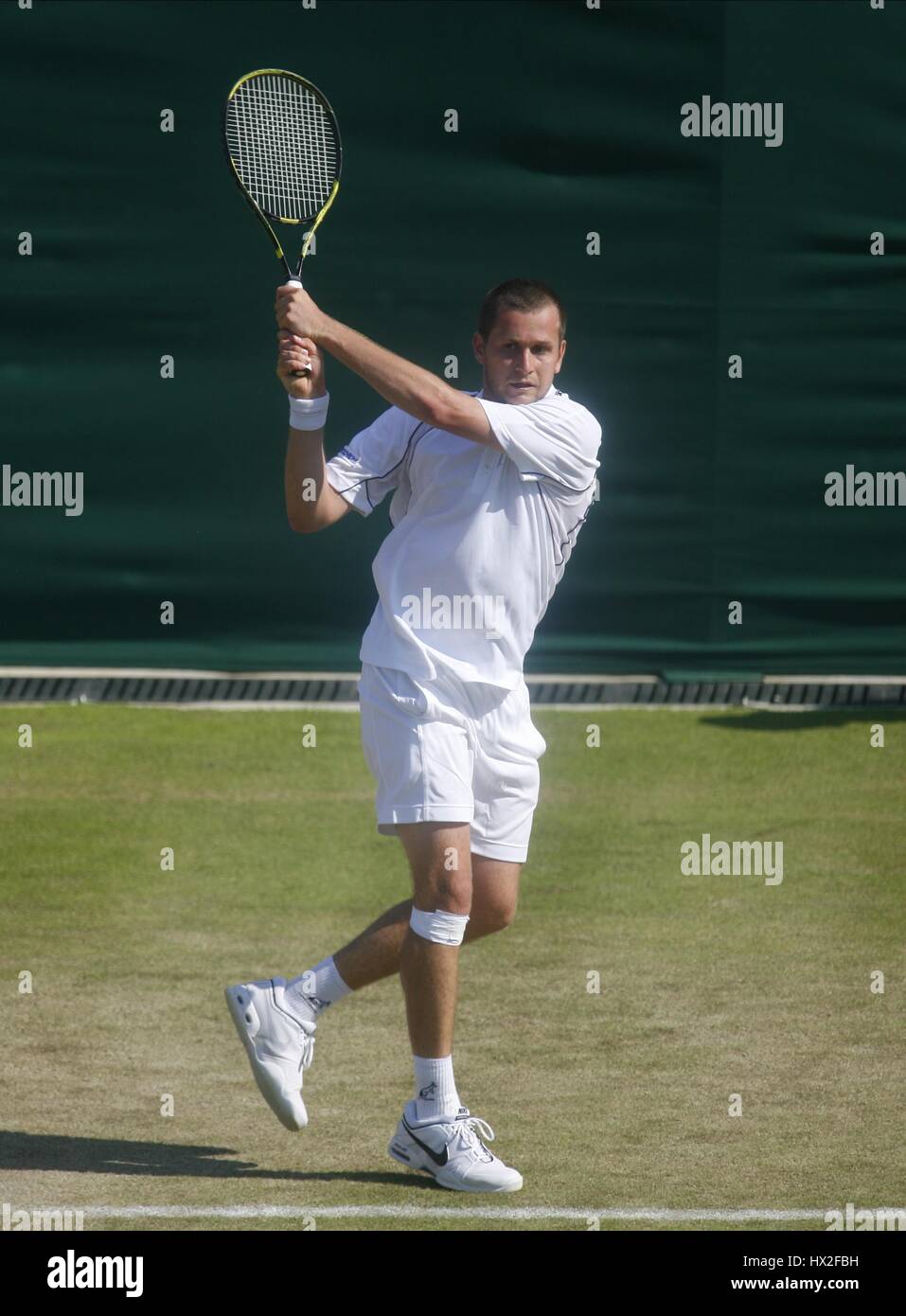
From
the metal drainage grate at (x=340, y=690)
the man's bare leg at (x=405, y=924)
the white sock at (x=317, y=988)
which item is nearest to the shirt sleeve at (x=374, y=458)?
the man's bare leg at (x=405, y=924)

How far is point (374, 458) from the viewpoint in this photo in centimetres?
437

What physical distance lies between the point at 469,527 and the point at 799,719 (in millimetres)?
4893

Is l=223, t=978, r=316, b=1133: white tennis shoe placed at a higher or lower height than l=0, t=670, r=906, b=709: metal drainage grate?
lower

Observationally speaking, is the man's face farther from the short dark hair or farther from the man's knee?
the man's knee

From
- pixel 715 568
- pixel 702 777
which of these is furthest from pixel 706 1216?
pixel 715 568

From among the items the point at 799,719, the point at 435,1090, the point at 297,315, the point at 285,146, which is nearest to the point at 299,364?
the point at 297,315

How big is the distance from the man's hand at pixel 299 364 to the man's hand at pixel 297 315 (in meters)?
0.02

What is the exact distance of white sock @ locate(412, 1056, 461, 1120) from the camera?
A: 4098 millimetres

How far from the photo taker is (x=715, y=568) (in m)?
9.09

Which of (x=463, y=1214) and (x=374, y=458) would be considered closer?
(x=463, y=1214)

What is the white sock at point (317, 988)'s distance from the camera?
4.34 metres

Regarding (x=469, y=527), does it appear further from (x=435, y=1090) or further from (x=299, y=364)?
(x=435, y=1090)

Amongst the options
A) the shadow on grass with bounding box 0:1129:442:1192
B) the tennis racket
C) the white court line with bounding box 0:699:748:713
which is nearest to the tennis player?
the shadow on grass with bounding box 0:1129:442:1192

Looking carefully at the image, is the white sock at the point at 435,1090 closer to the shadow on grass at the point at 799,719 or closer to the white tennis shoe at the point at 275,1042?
the white tennis shoe at the point at 275,1042
